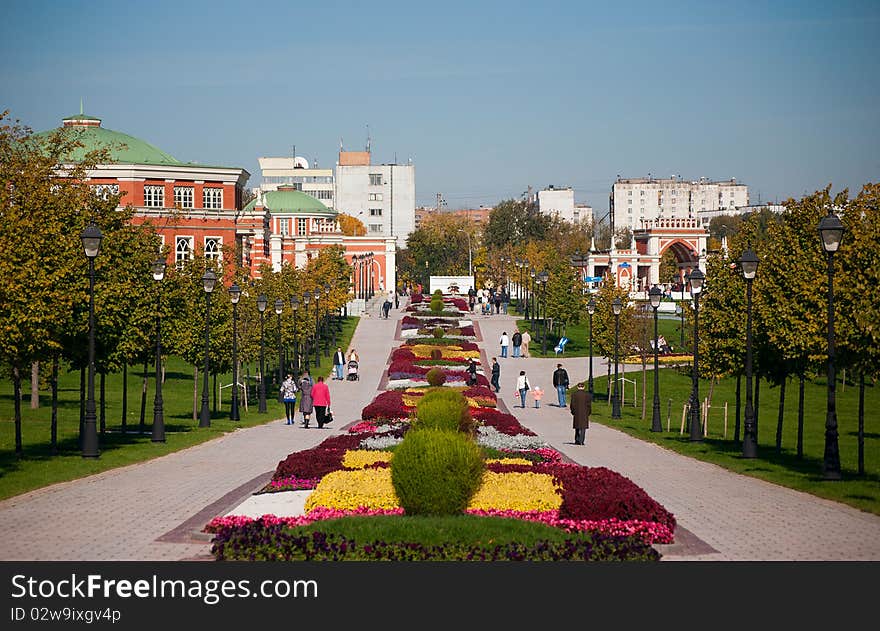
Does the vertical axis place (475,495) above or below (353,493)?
above

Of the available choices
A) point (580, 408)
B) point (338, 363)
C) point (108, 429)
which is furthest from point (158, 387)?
point (338, 363)

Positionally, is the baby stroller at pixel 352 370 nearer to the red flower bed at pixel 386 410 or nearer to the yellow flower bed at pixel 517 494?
the red flower bed at pixel 386 410

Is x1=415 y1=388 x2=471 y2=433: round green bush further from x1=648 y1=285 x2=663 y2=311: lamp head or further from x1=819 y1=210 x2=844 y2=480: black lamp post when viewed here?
x1=648 y1=285 x2=663 y2=311: lamp head

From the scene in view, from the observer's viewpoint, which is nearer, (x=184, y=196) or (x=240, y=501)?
(x=240, y=501)

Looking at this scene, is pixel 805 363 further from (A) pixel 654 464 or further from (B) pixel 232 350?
(B) pixel 232 350

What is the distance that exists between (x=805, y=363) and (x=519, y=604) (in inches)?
685

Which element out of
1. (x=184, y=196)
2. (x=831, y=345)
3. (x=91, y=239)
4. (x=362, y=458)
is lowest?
(x=362, y=458)

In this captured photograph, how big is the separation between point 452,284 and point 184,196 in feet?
161

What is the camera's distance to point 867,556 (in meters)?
13.3

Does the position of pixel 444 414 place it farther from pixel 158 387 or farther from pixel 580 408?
pixel 158 387

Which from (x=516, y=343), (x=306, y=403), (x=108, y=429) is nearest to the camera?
(x=108, y=429)

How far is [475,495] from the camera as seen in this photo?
50.6ft

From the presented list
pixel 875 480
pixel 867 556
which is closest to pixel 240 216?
pixel 875 480

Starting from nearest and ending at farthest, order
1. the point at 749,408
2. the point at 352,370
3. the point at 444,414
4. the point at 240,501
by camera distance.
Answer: the point at 240,501 < the point at 444,414 < the point at 749,408 < the point at 352,370
